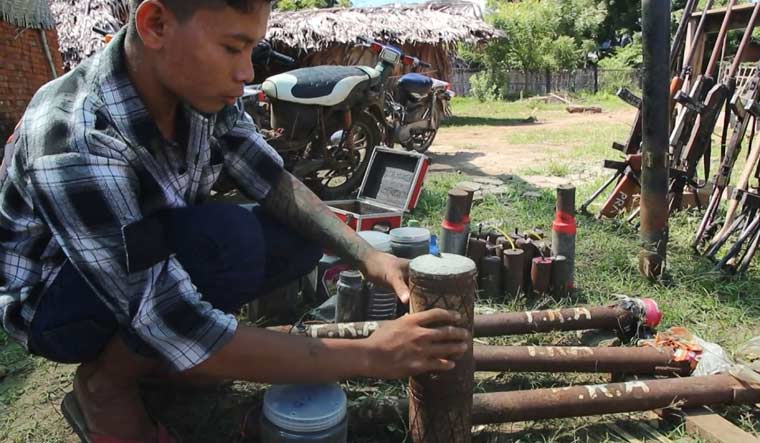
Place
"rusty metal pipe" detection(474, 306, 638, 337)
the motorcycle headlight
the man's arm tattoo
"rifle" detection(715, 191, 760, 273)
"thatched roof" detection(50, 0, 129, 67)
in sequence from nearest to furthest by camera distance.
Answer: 1. the man's arm tattoo
2. "rusty metal pipe" detection(474, 306, 638, 337)
3. "rifle" detection(715, 191, 760, 273)
4. the motorcycle headlight
5. "thatched roof" detection(50, 0, 129, 67)

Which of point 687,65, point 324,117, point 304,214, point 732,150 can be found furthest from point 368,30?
point 304,214

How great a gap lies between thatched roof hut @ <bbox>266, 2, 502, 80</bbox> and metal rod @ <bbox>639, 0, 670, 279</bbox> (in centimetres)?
905

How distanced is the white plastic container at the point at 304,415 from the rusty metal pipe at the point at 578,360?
0.69m

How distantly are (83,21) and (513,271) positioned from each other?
976 centimetres

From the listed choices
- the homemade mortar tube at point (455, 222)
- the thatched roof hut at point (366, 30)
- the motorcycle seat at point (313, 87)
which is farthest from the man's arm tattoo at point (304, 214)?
the thatched roof hut at point (366, 30)

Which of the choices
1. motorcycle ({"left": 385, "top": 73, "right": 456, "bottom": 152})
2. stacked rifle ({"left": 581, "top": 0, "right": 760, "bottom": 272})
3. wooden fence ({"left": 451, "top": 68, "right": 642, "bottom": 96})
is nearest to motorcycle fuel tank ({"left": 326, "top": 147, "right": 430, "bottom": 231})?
stacked rifle ({"left": 581, "top": 0, "right": 760, "bottom": 272})

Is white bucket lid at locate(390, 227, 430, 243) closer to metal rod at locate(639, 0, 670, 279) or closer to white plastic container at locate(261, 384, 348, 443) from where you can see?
white plastic container at locate(261, 384, 348, 443)

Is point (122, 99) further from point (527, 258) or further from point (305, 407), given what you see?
point (527, 258)

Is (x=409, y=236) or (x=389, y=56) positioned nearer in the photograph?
(x=409, y=236)

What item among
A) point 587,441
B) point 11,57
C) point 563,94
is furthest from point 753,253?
point 563,94

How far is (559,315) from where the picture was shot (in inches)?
102

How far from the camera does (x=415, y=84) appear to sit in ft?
27.2

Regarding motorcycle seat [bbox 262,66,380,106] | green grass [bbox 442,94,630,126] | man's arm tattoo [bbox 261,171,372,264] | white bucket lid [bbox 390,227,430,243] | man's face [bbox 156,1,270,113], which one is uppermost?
man's face [bbox 156,1,270,113]

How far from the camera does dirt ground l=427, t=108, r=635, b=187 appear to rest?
7746 mm
